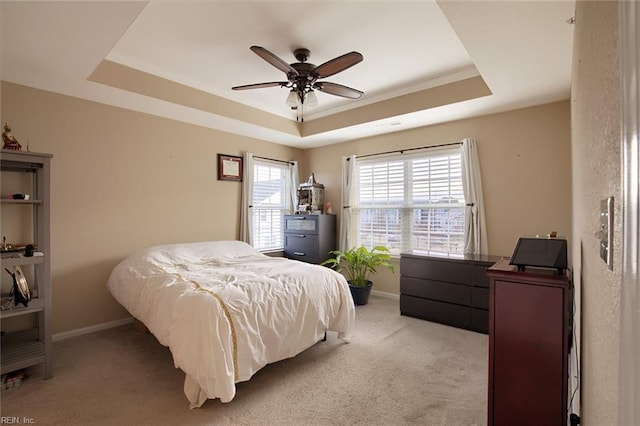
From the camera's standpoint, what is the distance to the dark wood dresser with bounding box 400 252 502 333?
336cm

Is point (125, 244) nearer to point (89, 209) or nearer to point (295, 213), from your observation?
point (89, 209)

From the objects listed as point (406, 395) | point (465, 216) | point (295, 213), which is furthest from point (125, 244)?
point (465, 216)

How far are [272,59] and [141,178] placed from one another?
240 cm

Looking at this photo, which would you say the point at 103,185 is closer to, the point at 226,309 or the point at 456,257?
the point at 226,309

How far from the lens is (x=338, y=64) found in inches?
96.0

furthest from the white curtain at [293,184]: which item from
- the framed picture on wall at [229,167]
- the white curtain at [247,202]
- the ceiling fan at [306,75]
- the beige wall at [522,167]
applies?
the ceiling fan at [306,75]

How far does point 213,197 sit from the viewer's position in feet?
14.7

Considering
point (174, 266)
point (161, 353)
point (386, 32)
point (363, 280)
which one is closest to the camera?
point (386, 32)

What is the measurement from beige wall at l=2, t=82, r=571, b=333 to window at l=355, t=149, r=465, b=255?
34 cm

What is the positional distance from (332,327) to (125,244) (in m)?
2.58

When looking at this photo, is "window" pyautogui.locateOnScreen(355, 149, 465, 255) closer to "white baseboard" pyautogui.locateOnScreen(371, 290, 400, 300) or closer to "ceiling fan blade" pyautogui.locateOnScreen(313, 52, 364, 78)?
"white baseboard" pyautogui.locateOnScreen(371, 290, 400, 300)

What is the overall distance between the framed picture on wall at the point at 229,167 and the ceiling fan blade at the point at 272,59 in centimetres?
226

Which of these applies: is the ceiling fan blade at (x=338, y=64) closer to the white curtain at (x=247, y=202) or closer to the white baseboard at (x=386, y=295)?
the white curtain at (x=247, y=202)

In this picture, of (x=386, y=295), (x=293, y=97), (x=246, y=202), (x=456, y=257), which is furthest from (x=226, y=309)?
(x=386, y=295)
